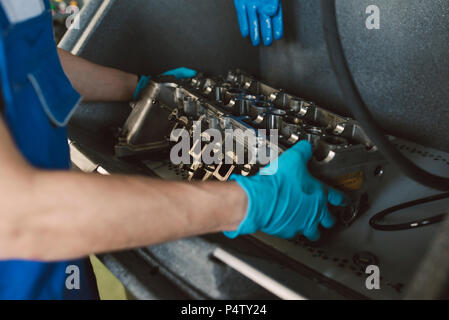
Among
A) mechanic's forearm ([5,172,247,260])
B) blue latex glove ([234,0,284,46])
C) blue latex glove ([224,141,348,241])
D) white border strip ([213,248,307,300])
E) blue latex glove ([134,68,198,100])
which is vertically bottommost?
white border strip ([213,248,307,300])

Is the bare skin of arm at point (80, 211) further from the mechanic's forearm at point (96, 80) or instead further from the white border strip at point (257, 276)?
the mechanic's forearm at point (96, 80)

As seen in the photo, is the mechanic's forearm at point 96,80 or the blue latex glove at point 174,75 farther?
the blue latex glove at point 174,75

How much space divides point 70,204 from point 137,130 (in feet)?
2.99

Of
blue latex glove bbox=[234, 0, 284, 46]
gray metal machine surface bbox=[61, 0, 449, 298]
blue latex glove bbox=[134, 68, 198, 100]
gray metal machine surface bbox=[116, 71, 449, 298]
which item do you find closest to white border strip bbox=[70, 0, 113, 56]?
gray metal machine surface bbox=[61, 0, 449, 298]

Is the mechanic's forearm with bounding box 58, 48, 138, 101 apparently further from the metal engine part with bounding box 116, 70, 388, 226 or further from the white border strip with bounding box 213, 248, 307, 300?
the white border strip with bounding box 213, 248, 307, 300

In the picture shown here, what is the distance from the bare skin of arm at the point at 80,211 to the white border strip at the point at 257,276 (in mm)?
110

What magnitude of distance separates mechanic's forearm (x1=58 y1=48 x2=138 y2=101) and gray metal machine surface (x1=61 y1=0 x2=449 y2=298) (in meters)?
0.07

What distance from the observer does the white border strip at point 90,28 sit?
58.9 inches

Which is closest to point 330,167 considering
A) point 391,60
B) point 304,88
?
point 391,60

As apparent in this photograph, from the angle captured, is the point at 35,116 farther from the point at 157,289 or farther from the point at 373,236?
the point at 373,236

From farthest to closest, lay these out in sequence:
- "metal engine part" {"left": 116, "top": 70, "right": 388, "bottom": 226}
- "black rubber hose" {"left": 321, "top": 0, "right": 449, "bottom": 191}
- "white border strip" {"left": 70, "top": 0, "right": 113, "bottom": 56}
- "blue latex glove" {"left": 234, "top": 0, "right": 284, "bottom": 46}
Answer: "white border strip" {"left": 70, "top": 0, "right": 113, "bottom": 56} → "blue latex glove" {"left": 234, "top": 0, "right": 284, "bottom": 46} → "metal engine part" {"left": 116, "top": 70, "right": 388, "bottom": 226} → "black rubber hose" {"left": 321, "top": 0, "right": 449, "bottom": 191}

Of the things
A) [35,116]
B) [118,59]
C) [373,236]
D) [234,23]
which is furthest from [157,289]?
[234,23]

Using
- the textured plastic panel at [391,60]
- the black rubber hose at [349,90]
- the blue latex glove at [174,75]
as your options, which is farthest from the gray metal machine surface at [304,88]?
the black rubber hose at [349,90]

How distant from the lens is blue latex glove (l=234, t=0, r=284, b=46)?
1321mm
